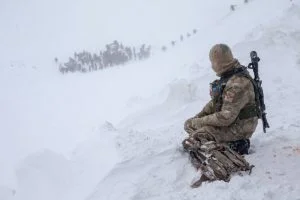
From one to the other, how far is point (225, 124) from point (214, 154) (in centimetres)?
51

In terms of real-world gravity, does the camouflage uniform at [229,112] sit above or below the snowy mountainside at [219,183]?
above

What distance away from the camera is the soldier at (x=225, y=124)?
5219 millimetres

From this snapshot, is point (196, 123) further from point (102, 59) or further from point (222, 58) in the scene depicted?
point (102, 59)

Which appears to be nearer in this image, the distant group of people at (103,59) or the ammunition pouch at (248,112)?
the ammunition pouch at (248,112)

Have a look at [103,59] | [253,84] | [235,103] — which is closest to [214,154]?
[235,103]

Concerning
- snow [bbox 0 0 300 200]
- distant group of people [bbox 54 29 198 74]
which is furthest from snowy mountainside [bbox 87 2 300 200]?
distant group of people [bbox 54 29 198 74]

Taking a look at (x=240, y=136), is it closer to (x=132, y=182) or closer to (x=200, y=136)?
(x=200, y=136)

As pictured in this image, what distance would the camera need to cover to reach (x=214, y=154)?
17.4 feet

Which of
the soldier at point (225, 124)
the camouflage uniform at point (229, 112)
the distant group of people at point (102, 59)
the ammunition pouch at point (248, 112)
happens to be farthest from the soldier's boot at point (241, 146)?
the distant group of people at point (102, 59)

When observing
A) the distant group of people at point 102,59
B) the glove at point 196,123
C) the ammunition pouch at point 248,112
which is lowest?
the distant group of people at point 102,59

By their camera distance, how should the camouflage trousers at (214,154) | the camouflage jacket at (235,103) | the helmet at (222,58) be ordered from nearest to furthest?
the camouflage trousers at (214,154) < the camouflage jacket at (235,103) < the helmet at (222,58)

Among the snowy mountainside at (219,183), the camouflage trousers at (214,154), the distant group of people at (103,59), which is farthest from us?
the distant group of people at (103,59)

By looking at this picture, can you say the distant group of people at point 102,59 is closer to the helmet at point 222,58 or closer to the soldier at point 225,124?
the soldier at point 225,124

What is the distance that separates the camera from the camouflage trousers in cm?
512
